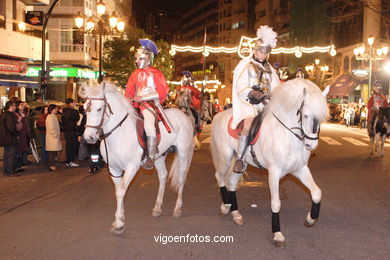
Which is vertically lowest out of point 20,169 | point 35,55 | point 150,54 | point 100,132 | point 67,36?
point 20,169

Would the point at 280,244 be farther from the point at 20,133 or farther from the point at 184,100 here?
the point at 184,100

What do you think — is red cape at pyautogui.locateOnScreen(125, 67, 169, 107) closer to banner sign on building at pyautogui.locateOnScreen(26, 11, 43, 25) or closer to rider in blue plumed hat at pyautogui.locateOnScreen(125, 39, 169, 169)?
rider in blue plumed hat at pyautogui.locateOnScreen(125, 39, 169, 169)

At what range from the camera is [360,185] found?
1063 centimetres

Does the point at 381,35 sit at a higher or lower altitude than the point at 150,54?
higher

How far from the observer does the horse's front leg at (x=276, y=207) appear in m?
5.94

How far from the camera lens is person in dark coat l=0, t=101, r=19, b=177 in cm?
1197

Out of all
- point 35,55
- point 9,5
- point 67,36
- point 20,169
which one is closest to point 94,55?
point 67,36

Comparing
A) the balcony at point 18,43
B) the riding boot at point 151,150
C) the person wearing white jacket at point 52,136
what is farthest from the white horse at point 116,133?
the balcony at point 18,43

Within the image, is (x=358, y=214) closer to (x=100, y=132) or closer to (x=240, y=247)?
(x=240, y=247)

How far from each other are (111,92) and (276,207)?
2806mm

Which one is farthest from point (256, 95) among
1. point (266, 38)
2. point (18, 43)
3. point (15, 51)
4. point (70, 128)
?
point (18, 43)

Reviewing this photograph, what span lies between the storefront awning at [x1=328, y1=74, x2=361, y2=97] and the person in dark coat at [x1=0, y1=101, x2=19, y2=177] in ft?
122

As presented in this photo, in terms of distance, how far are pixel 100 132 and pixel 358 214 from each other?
4.40m

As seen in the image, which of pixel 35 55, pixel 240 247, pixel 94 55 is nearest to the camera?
pixel 240 247
